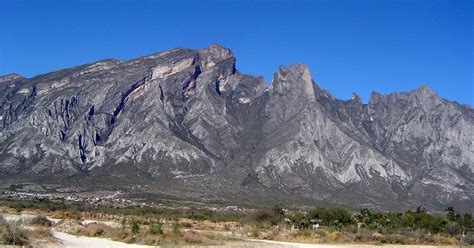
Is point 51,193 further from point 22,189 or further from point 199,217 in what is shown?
point 199,217

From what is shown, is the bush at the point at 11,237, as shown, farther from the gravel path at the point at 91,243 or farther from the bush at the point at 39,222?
the bush at the point at 39,222

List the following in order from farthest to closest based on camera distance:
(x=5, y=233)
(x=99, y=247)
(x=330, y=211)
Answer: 1. (x=330, y=211)
2. (x=99, y=247)
3. (x=5, y=233)

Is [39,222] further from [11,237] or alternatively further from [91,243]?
[11,237]

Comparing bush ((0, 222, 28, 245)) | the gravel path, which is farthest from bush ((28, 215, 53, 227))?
bush ((0, 222, 28, 245))

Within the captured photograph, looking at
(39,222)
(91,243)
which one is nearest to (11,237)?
(91,243)

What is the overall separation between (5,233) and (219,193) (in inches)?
6307

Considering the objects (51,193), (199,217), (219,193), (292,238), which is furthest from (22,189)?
(292,238)

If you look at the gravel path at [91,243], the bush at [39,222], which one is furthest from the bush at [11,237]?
the bush at [39,222]

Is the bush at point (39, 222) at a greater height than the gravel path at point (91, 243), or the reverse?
the bush at point (39, 222)

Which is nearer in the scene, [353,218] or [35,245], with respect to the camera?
[35,245]

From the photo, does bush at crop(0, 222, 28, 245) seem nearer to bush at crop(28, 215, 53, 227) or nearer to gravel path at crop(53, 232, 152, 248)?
gravel path at crop(53, 232, 152, 248)

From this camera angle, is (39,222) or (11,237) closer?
(11,237)

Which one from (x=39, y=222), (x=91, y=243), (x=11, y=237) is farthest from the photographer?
(x=39, y=222)

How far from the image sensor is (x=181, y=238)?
44031 mm
